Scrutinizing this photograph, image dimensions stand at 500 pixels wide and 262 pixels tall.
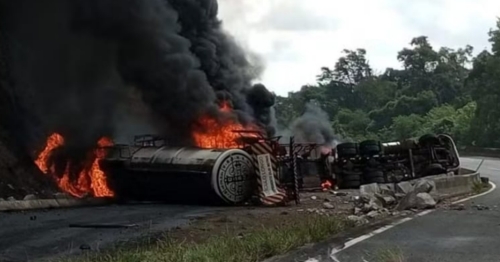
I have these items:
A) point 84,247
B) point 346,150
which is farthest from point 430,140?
point 84,247

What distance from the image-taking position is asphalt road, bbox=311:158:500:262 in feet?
26.0

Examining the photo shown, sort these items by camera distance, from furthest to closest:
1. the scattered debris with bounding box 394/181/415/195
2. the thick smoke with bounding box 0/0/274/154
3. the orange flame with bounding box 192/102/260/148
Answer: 1. the thick smoke with bounding box 0/0/274/154
2. the orange flame with bounding box 192/102/260/148
3. the scattered debris with bounding box 394/181/415/195

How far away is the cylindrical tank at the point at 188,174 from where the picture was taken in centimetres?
1647

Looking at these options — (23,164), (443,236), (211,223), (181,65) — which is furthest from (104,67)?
(443,236)

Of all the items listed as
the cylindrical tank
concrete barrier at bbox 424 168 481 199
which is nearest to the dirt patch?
the cylindrical tank

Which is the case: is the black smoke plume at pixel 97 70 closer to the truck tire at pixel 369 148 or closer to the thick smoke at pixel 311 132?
the truck tire at pixel 369 148

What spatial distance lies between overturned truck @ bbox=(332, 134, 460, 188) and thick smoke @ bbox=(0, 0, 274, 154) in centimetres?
382

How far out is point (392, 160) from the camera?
71.6ft

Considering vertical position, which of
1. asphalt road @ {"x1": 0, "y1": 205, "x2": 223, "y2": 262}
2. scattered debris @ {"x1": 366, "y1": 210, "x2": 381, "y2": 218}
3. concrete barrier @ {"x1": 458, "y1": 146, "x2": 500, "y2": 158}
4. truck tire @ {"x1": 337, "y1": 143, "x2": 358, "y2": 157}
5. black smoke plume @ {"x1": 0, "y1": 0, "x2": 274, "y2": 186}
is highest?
black smoke plume @ {"x1": 0, "y1": 0, "x2": 274, "y2": 186}

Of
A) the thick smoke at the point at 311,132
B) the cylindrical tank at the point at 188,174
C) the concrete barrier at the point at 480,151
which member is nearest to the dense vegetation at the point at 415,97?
the concrete barrier at the point at 480,151

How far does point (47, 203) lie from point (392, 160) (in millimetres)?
10358

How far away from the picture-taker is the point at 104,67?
2277 centimetres

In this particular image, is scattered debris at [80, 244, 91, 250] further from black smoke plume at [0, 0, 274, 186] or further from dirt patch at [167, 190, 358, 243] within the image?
black smoke plume at [0, 0, 274, 186]

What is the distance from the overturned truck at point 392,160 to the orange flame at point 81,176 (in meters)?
6.63
